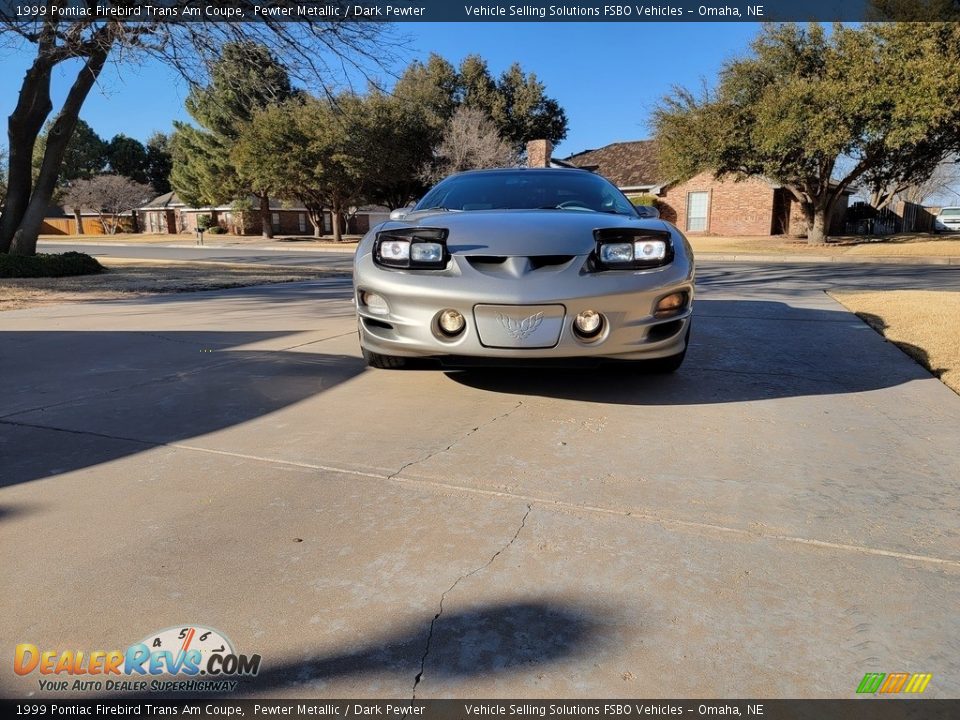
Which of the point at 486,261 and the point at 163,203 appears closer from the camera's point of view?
the point at 486,261

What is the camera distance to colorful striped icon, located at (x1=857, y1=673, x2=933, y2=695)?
5.38 ft

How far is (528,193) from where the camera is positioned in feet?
16.2

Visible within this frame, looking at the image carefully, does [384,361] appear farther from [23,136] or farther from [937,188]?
[937,188]

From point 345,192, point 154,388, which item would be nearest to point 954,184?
point 345,192

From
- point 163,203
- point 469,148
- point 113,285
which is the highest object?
point 469,148

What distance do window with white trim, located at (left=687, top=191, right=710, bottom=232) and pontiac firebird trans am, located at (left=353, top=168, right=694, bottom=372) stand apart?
34.4 metres

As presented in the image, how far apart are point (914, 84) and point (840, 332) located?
19789 millimetres

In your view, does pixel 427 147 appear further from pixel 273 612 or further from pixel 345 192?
pixel 273 612

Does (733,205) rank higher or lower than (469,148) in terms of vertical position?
lower

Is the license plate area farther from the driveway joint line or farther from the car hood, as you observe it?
the driveway joint line

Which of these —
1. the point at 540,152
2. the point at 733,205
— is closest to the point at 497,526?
the point at 540,152

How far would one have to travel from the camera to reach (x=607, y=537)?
2.34 meters

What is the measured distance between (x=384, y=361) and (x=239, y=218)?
53.4 m

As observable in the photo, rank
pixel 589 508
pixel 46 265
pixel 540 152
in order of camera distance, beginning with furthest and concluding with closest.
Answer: pixel 540 152
pixel 46 265
pixel 589 508
